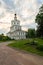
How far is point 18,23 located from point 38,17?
5057 centimetres

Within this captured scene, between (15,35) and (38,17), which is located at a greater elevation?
(38,17)

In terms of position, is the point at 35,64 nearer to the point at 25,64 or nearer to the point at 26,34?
the point at 25,64

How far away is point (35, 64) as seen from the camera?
699 inches

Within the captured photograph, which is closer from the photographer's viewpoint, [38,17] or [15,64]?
[15,64]

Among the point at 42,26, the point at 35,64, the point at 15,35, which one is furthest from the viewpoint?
the point at 15,35

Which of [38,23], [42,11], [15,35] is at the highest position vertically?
[42,11]

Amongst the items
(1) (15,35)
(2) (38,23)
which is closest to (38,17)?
(2) (38,23)

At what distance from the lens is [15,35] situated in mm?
109938

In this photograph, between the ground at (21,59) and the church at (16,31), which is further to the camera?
the church at (16,31)

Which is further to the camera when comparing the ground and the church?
the church

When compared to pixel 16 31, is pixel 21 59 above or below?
below

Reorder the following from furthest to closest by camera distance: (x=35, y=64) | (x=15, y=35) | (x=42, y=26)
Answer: (x=15, y=35) → (x=42, y=26) → (x=35, y=64)

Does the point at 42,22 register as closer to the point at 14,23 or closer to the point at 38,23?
the point at 38,23

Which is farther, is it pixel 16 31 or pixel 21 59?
pixel 16 31
